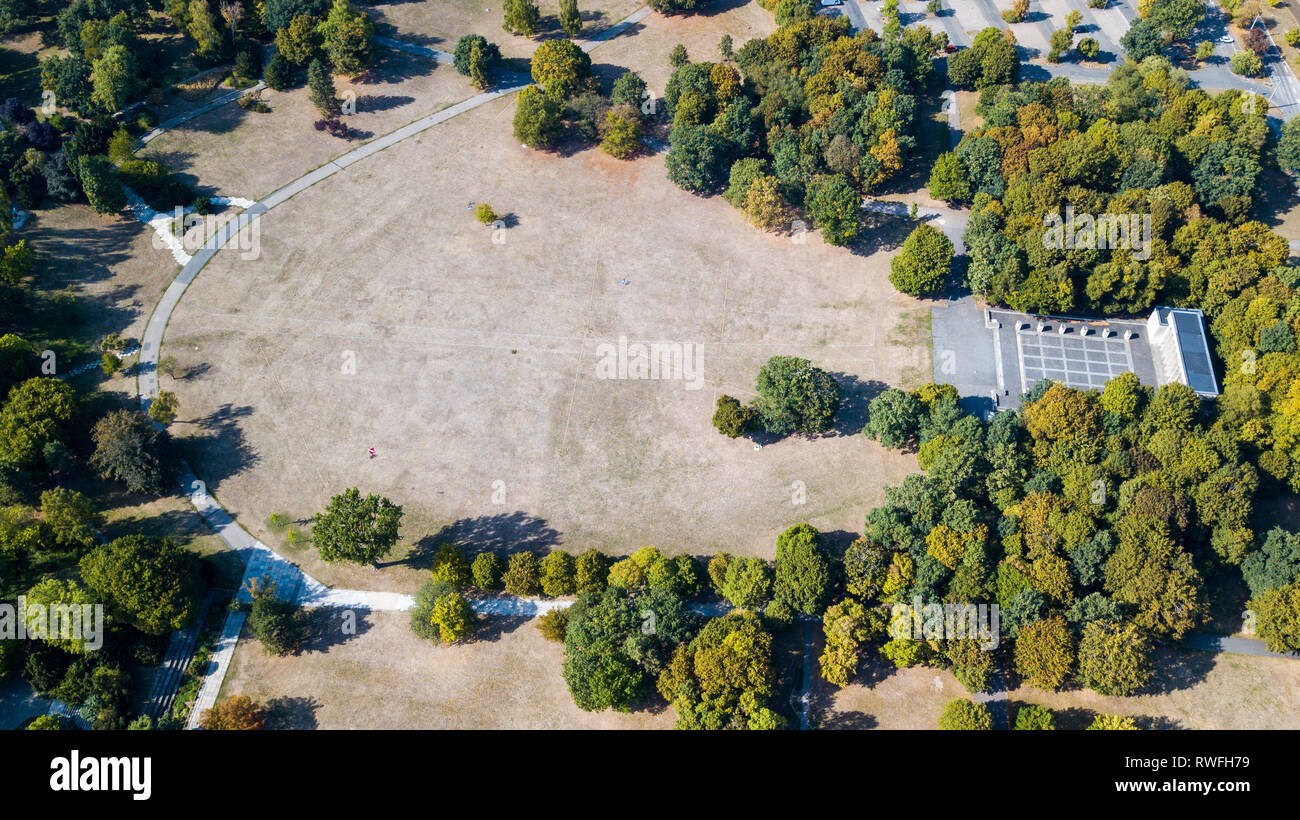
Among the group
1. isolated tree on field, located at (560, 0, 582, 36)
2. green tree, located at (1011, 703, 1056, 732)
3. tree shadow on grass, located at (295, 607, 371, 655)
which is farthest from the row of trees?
tree shadow on grass, located at (295, 607, 371, 655)

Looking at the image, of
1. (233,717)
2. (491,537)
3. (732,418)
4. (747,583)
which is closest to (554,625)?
(491,537)

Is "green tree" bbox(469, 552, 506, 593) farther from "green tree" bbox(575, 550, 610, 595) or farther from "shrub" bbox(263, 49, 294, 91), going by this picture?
"shrub" bbox(263, 49, 294, 91)

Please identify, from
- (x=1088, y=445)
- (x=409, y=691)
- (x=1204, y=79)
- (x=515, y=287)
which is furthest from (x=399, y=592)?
(x=1204, y=79)

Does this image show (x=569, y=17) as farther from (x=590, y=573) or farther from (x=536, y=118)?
(x=590, y=573)

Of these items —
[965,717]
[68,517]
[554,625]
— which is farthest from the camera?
[68,517]

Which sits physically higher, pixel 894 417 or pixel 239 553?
pixel 894 417

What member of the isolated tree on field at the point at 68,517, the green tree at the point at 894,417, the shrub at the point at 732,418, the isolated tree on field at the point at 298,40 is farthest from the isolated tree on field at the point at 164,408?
the green tree at the point at 894,417
